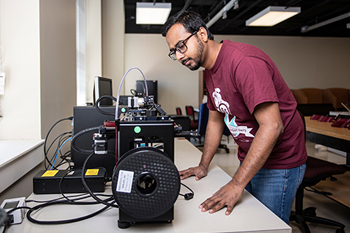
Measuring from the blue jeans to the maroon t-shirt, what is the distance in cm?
4

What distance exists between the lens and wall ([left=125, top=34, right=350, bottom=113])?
7.64 m

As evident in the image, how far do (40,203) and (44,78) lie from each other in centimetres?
81

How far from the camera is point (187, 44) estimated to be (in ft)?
3.41

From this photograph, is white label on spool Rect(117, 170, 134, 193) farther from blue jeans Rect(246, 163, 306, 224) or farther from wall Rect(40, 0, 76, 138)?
wall Rect(40, 0, 76, 138)

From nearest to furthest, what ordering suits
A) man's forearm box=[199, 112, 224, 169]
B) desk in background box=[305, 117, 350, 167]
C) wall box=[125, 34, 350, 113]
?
man's forearm box=[199, 112, 224, 169] < desk in background box=[305, 117, 350, 167] < wall box=[125, 34, 350, 113]

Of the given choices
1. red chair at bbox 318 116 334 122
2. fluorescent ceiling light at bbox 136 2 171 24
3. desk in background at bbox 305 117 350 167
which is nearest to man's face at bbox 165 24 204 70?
desk in background at bbox 305 117 350 167

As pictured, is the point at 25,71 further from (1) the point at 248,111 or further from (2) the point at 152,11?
(2) the point at 152,11

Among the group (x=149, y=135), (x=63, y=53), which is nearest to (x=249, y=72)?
(x=149, y=135)

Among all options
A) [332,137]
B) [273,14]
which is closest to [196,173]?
[332,137]

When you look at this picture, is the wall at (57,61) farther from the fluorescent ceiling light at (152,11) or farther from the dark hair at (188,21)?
the fluorescent ceiling light at (152,11)

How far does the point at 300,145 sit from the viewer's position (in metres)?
1.14

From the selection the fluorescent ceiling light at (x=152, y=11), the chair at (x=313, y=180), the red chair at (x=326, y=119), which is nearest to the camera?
the chair at (x=313, y=180)

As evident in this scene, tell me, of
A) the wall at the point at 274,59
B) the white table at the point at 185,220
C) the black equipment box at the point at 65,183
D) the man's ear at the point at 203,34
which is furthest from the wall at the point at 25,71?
the wall at the point at 274,59

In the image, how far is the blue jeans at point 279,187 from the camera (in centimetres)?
112
